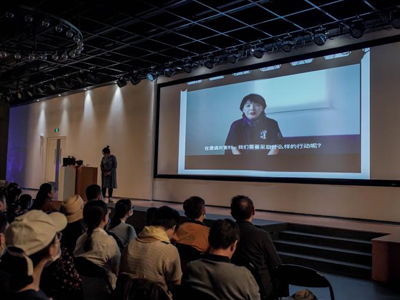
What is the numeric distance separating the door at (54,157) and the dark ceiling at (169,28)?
11.7 feet

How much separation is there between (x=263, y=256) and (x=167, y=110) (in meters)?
7.52

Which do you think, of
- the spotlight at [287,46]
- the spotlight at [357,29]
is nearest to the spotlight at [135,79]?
the spotlight at [287,46]

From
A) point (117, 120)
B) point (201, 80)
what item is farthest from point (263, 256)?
point (117, 120)

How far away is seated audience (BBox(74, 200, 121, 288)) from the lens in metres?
2.61

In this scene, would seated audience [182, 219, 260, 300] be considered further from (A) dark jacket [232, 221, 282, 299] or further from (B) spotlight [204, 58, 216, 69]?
(B) spotlight [204, 58, 216, 69]

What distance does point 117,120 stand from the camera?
36.6ft

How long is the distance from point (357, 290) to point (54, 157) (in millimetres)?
11462

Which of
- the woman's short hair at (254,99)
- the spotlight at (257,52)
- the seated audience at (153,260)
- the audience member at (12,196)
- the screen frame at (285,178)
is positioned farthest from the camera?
the woman's short hair at (254,99)

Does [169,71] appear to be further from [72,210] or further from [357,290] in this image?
[357,290]

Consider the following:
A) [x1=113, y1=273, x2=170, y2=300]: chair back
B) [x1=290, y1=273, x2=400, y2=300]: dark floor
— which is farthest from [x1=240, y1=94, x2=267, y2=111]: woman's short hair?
[x1=113, y1=273, x2=170, y2=300]: chair back

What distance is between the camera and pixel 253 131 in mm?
8031

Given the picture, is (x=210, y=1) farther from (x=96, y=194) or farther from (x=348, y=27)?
(x=96, y=194)

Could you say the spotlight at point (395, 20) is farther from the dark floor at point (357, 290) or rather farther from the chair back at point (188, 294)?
the chair back at point (188, 294)

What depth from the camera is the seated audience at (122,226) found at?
11.1 feet
